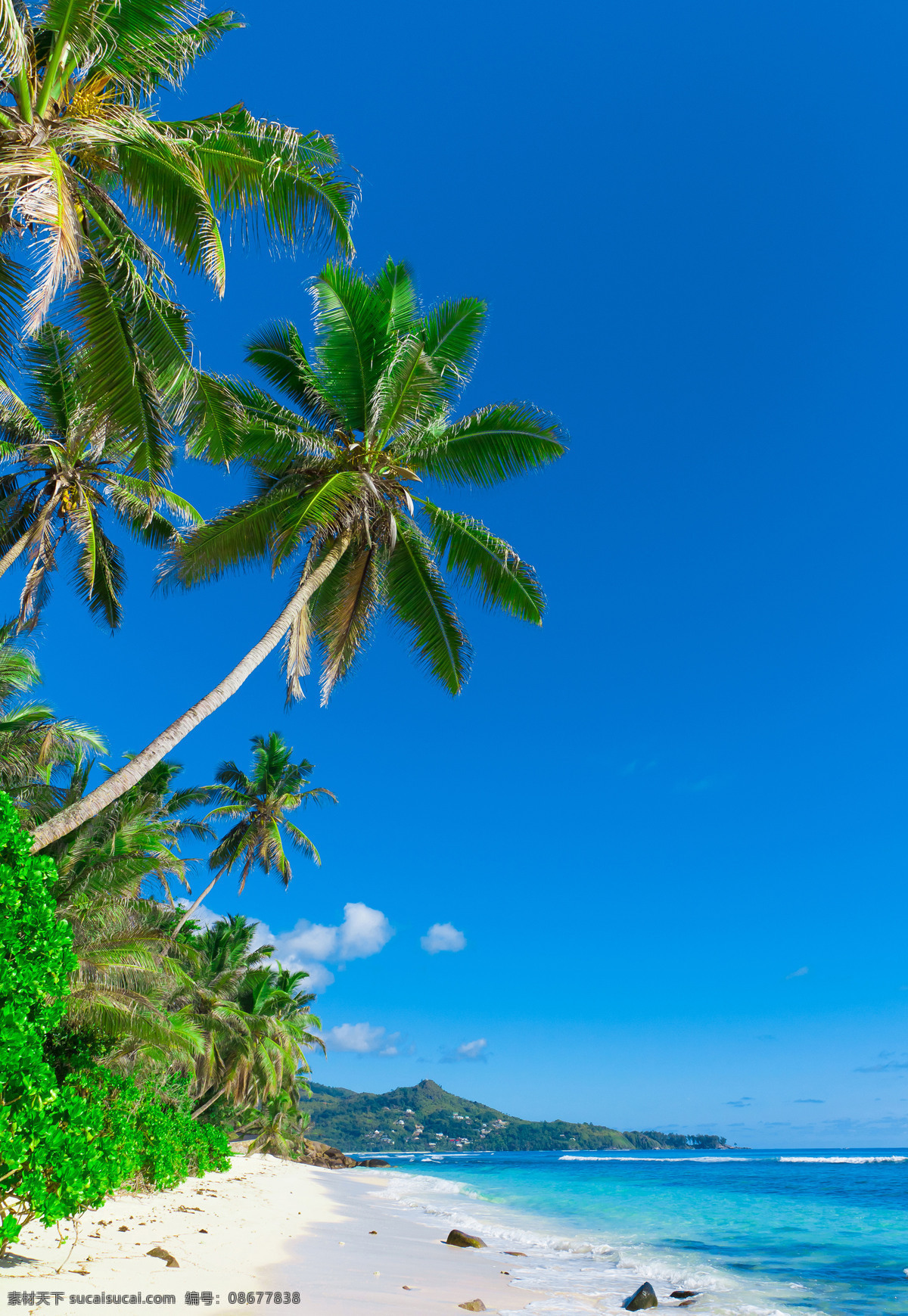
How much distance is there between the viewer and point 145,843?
43.8 feet

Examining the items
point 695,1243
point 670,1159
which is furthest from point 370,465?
point 670,1159

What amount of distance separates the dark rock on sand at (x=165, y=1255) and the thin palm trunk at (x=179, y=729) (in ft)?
14.3

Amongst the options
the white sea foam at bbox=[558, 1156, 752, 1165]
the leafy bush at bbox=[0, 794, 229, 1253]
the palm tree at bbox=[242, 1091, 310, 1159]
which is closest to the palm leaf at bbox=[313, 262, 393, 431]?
the leafy bush at bbox=[0, 794, 229, 1253]

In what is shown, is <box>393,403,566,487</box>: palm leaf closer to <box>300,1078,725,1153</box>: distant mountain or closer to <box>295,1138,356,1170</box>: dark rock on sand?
<box>295,1138,356,1170</box>: dark rock on sand

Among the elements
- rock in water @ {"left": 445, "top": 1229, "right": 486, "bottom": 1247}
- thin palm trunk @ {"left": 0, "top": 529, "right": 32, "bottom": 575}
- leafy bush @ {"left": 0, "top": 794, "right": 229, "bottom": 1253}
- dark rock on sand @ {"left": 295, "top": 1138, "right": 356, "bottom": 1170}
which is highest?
thin palm trunk @ {"left": 0, "top": 529, "right": 32, "bottom": 575}

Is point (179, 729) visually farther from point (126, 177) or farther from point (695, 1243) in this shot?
point (695, 1243)

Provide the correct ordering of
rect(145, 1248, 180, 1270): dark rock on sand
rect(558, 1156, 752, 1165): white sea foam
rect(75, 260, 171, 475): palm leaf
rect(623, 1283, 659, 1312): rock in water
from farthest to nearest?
rect(558, 1156, 752, 1165): white sea foam, rect(623, 1283, 659, 1312): rock in water, rect(75, 260, 171, 475): palm leaf, rect(145, 1248, 180, 1270): dark rock on sand

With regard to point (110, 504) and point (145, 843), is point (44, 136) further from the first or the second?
point (145, 843)

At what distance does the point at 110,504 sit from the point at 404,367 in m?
7.45

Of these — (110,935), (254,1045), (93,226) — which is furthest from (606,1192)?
(93,226)

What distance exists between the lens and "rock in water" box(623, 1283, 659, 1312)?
8680 mm

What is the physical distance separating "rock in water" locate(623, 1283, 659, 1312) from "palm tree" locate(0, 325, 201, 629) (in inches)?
520

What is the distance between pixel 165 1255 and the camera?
7.18 meters

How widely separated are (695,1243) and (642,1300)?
9888 millimetres
